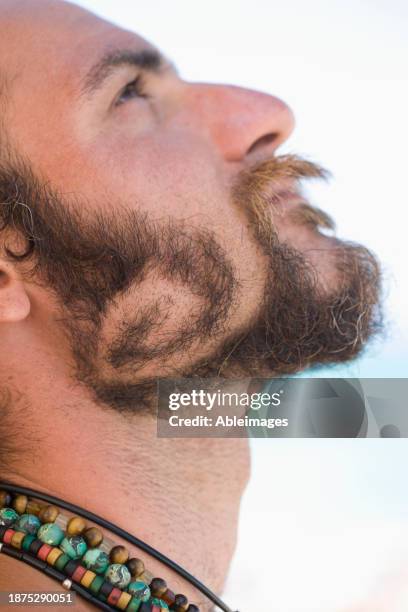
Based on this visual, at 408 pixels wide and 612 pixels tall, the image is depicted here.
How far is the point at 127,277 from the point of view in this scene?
3.07 feet

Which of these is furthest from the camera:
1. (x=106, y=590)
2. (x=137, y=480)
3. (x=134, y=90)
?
(x=134, y=90)

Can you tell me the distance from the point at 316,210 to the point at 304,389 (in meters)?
0.30

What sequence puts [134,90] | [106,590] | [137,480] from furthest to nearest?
[134,90], [137,480], [106,590]

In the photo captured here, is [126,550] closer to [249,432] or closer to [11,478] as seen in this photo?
[11,478]

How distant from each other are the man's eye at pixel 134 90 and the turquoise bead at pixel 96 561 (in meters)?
0.65

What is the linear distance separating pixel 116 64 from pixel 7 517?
0.66m

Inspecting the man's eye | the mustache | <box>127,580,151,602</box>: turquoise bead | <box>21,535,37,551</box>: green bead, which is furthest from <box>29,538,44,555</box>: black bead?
the man's eye

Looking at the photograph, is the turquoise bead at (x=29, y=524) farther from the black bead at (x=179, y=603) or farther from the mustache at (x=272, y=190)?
the mustache at (x=272, y=190)

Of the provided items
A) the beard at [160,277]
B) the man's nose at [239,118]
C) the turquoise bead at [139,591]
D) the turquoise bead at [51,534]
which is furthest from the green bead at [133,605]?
the man's nose at [239,118]

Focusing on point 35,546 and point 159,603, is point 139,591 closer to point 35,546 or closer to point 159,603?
point 159,603

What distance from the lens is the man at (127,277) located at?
892 mm

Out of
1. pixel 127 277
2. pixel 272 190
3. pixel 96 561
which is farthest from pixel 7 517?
pixel 272 190

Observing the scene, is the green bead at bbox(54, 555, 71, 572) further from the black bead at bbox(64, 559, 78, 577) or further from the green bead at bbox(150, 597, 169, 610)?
the green bead at bbox(150, 597, 169, 610)

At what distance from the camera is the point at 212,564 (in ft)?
3.03
